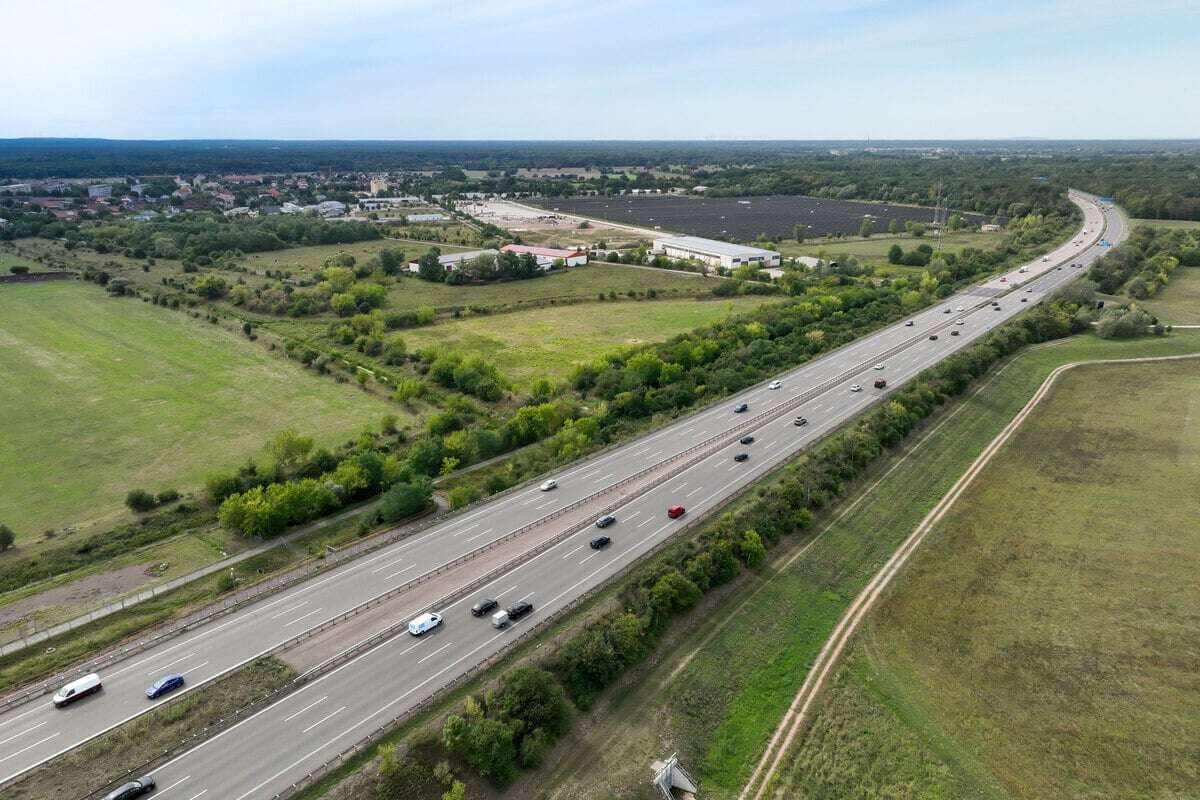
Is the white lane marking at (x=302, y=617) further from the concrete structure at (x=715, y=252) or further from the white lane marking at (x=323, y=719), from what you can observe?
the concrete structure at (x=715, y=252)

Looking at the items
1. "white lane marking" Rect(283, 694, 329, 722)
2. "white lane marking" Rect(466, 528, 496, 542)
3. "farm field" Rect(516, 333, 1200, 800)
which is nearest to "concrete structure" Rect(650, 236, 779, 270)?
"farm field" Rect(516, 333, 1200, 800)

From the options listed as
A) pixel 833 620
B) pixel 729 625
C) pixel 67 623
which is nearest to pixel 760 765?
pixel 729 625

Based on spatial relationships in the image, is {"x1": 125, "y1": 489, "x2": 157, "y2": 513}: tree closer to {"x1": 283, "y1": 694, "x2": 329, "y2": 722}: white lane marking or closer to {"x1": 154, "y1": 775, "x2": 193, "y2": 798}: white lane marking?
{"x1": 283, "y1": 694, "x2": 329, "y2": 722}: white lane marking

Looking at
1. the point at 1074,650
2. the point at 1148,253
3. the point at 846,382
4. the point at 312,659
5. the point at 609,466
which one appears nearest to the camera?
the point at 312,659

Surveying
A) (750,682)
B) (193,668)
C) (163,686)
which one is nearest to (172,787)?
(163,686)

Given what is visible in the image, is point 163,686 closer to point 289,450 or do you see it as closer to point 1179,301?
point 289,450

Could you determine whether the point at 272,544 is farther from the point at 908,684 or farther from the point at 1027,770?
the point at 1027,770
